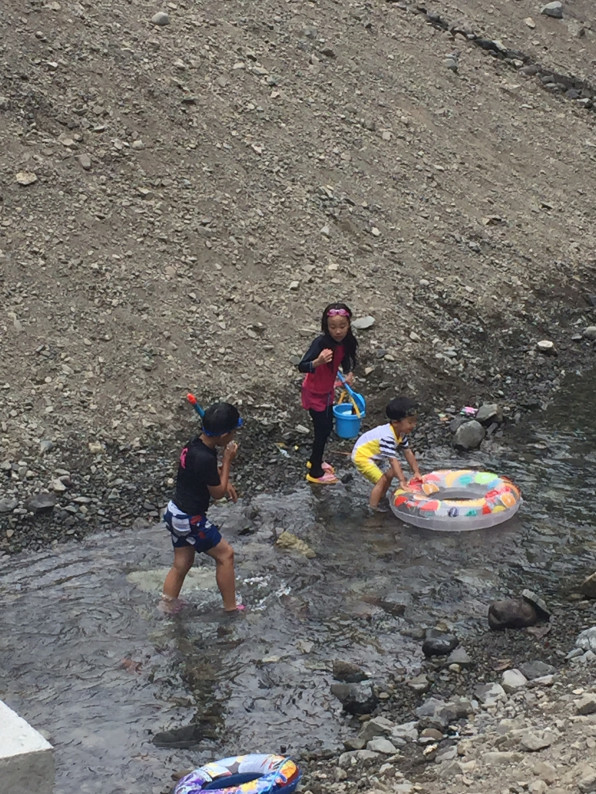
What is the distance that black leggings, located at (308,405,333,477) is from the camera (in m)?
9.79

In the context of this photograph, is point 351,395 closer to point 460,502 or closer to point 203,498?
point 460,502

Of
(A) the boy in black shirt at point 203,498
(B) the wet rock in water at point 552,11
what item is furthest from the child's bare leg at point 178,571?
(B) the wet rock in water at point 552,11

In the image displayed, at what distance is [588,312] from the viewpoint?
1416 centimetres

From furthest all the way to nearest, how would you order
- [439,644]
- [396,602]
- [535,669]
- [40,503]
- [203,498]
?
1. [40,503]
2. [396,602]
3. [203,498]
4. [439,644]
5. [535,669]

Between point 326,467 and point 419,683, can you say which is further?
point 326,467

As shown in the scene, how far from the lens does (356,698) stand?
262 inches

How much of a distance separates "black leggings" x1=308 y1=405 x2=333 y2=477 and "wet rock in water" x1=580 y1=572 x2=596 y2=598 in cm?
292

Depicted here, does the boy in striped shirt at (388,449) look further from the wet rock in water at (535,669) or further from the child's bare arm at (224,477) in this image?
the wet rock in water at (535,669)

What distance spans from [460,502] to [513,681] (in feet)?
8.75

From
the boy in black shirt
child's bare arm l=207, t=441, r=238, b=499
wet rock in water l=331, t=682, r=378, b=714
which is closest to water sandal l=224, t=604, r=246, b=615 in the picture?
the boy in black shirt

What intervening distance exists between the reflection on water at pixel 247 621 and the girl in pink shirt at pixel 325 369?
30 cm

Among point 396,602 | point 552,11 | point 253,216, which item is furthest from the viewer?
point 552,11

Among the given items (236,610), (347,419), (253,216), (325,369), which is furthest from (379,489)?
(253,216)

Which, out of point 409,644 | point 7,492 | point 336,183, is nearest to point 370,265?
point 336,183
